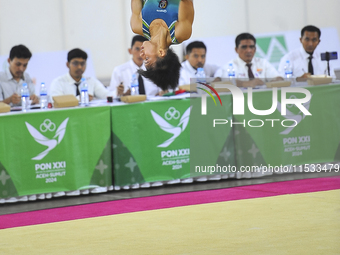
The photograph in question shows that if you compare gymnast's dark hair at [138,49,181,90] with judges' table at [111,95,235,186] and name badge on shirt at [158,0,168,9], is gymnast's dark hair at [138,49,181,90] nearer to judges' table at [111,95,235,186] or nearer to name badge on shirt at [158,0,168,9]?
name badge on shirt at [158,0,168,9]

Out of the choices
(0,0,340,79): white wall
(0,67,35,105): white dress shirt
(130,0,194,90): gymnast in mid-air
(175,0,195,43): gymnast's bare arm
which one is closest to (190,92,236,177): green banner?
(130,0,194,90): gymnast in mid-air

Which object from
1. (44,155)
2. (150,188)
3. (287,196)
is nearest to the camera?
(287,196)

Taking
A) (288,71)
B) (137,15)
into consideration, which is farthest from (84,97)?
(288,71)

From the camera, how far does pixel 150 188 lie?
538 centimetres

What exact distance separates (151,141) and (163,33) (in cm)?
193

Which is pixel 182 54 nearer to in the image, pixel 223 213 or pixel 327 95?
pixel 327 95

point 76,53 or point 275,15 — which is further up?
point 275,15

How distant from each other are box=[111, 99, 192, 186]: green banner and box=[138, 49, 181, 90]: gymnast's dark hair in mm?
1530

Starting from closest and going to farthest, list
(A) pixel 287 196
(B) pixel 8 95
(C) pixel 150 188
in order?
(A) pixel 287 196 → (C) pixel 150 188 → (B) pixel 8 95

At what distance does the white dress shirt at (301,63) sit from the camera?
6.45 m

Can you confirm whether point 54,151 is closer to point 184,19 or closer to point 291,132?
point 184,19

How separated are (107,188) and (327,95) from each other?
2.83 meters

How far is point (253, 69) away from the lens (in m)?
6.42

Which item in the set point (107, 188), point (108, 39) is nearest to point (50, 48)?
point (108, 39)
